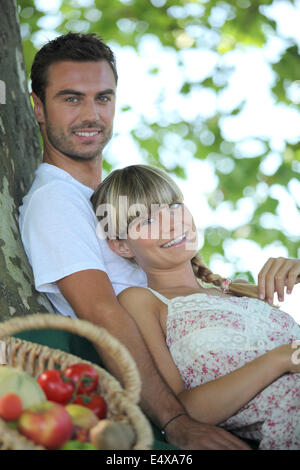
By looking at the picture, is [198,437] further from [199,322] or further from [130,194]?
[130,194]

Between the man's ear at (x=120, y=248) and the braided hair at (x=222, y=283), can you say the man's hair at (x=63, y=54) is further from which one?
the braided hair at (x=222, y=283)

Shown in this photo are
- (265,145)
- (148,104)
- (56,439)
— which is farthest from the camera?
(148,104)

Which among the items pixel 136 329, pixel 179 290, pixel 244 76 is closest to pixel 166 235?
pixel 179 290

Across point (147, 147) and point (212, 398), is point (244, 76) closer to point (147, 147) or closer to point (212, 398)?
point (147, 147)

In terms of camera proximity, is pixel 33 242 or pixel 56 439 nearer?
pixel 56 439

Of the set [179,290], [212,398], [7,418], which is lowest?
[212,398]

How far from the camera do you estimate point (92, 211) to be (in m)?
2.09

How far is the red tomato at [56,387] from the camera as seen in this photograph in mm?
1255

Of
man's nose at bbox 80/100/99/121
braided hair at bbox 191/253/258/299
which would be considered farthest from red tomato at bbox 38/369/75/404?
man's nose at bbox 80/100/99/121

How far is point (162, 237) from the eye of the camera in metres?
1.92

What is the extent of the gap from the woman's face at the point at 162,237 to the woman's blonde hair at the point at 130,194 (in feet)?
0.10

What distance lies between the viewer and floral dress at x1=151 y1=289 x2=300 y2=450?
1.65 m

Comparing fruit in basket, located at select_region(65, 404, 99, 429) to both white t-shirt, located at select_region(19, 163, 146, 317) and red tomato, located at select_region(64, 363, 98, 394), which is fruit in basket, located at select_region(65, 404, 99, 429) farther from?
white t-shirt, located at select_region(19, 163, 146, 317)
